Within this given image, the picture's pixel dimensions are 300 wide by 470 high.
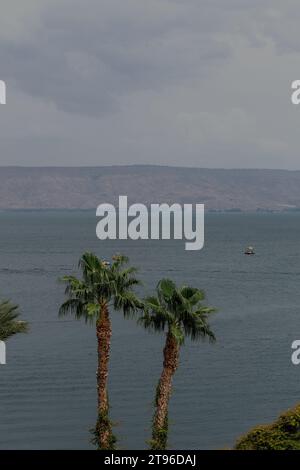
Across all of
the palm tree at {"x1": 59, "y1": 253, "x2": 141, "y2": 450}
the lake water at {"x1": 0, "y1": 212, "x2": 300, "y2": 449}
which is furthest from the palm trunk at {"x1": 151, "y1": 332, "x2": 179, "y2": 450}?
the lake water at {"x1": 0, "y1": 212, "x2": 300, "y2": 449}

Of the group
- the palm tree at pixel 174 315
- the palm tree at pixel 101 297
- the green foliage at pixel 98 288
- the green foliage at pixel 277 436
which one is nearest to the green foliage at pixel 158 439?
the palm tree at pixel 174 315

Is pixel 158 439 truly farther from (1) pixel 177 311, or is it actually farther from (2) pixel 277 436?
(2) pixel 277 436

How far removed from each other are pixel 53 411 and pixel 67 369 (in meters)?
14.0

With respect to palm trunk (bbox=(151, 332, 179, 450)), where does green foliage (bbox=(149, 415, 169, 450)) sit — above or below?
below

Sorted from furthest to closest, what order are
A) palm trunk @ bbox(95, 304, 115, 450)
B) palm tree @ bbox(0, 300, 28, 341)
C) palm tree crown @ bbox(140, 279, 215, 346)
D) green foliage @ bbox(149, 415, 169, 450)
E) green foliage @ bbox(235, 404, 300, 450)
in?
palm tree @ bbox(0, 300, 28, 341)
palm trunk @ bbox(95, 304, 115, 450)
green foliage @ bbox(149, 415, 169, 450)
palm tree crown @ bbox(140, 279, 215, 346)
green foliage @ bbox(235, 404, 300, 450)

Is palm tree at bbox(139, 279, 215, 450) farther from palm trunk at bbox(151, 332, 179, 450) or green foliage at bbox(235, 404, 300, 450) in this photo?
green foliage at bbox(235, 404, 300, 450)

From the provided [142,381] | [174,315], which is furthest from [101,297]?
[142,381]

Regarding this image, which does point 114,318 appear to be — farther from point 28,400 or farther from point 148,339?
point 28,400

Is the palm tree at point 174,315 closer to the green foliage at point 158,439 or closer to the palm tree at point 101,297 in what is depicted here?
the green foliage at point 158,439

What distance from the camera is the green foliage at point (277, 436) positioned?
34.4m

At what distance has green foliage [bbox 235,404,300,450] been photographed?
1356 inches

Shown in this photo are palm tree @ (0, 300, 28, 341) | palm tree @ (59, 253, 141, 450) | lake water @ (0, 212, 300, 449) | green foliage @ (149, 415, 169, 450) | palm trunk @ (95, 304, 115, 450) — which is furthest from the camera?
lake water @ (0, 212, 300, 449)

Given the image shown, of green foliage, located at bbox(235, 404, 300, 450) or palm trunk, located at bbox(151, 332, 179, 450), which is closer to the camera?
green foliage, located at bbox(235, 404, 300, 450)
